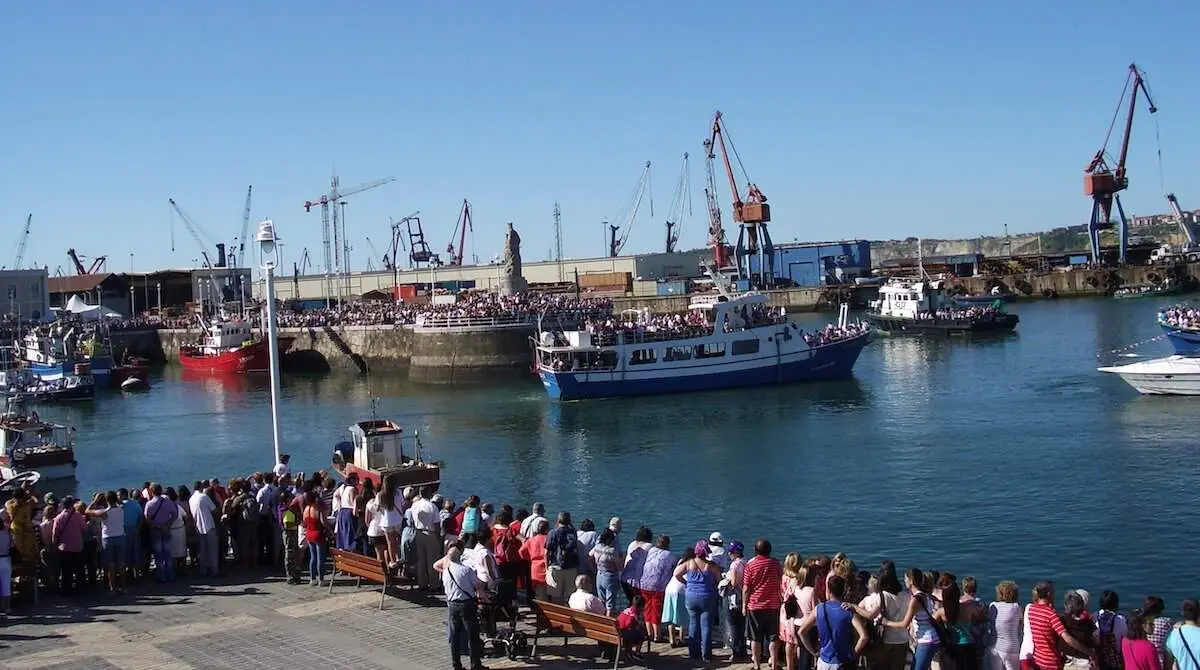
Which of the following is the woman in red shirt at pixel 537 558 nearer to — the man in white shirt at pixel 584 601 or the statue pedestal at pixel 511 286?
the man in white shirt at pixel 584 601

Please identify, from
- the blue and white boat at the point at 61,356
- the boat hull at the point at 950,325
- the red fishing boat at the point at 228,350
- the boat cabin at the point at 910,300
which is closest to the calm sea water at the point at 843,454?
the blue and white boat at the point at 61,356

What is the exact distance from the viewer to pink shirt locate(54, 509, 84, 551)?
1494 centimetres

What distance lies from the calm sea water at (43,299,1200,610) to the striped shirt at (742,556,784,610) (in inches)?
427

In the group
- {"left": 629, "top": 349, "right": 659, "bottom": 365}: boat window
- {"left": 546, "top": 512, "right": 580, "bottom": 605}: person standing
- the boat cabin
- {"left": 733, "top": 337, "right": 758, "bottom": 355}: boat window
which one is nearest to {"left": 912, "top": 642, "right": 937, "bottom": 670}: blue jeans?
{"left": 546, "top": 512, "right": 580, "bottom": 605}: person standing

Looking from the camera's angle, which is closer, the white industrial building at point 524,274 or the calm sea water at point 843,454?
the calm sea water at point 843,454

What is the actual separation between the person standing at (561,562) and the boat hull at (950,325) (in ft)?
230

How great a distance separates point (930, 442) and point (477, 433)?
17463 mm

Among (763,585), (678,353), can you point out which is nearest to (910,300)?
(678,353)

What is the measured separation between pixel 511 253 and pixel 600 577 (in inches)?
2694

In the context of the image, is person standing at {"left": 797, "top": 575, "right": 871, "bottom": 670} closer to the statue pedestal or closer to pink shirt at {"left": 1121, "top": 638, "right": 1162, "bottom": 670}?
pink shirt at {"left": 1121, "top": 638, "right": 1162, "bottom": 670}

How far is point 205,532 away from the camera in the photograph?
1599cm

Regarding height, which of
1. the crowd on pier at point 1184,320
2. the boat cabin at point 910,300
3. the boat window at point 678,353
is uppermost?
the boat cabin at point 910,300

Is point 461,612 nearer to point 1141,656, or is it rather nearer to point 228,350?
point 1141,656

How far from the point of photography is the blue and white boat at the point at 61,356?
66.9 metres
